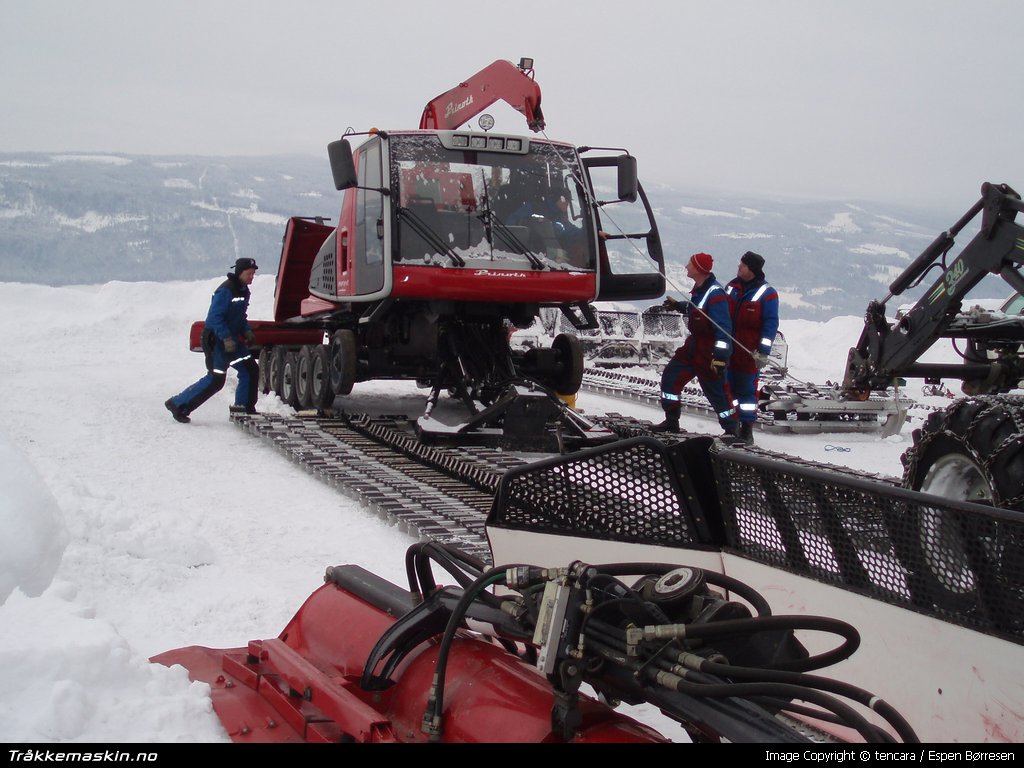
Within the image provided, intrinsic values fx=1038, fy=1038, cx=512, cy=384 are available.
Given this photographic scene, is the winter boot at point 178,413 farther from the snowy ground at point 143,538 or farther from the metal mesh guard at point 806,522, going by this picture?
the metal mesh guard at point 806,522

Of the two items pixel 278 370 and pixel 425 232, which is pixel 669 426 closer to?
pixel 425 232

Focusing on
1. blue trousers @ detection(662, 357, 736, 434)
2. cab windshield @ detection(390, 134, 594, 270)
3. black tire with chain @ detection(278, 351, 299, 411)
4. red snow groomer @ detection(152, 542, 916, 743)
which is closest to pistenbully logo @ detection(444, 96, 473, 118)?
cab windshield @ detection(390, 134, 594, 270)

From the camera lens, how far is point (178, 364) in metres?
15.4

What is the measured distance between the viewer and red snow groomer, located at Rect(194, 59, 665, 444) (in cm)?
848

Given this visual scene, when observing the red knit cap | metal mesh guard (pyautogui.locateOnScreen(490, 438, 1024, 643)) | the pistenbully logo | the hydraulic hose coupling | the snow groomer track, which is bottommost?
the snow groomer track

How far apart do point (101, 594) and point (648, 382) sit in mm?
10447

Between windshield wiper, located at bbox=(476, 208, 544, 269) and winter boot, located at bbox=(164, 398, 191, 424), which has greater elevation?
windshield wiper, located at bbox=(476, 208, 544, 269)

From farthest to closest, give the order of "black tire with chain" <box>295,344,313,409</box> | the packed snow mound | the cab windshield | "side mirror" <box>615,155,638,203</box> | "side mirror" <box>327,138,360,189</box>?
1. "black tire with chain" <box>295,344,313,409</box>
2. "side mirror" <box>615,155,638,203</box>
3. the cab windshield
4. "side mirror" <box>327,138,360,189</box>
5. the packed snow mound

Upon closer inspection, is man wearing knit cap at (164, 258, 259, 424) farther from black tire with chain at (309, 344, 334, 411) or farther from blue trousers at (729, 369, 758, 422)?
blue trousers at (729, 369, 758, 422)

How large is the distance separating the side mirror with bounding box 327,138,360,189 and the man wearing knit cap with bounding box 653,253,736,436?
3.04 m

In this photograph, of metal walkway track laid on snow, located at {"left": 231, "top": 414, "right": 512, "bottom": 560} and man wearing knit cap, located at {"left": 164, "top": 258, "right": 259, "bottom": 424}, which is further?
man wearing knit cap, located at {"left": 164, "top": 258, "right": 259, "bottom": 424}

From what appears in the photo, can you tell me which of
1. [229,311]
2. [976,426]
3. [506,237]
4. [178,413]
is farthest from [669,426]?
[976,426]

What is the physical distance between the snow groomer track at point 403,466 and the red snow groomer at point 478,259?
37 cm

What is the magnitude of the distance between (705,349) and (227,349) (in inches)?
175
